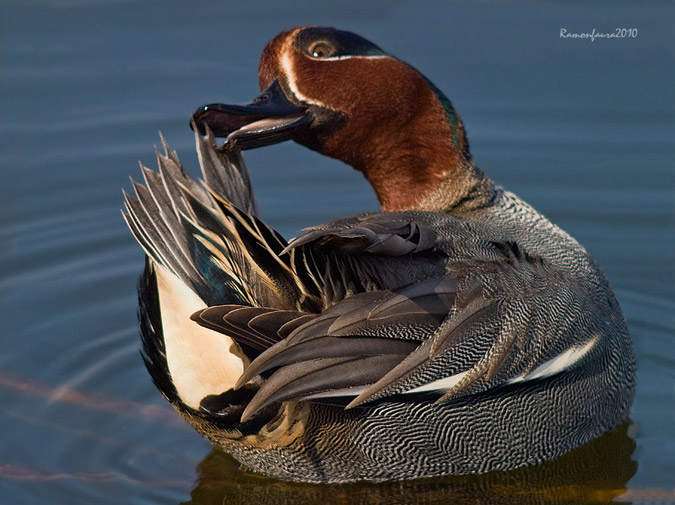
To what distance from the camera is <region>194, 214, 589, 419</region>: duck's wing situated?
4.17 metres

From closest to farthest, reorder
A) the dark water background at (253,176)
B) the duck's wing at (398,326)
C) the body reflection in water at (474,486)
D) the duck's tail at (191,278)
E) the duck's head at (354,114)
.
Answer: the duck's wing at (398,326) < the duck's tail at (191,278) < the body reflection in water at (474,486) < the duck's head at (354,114) < the dark water background at (253,176)

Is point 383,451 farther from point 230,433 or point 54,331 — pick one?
point 54,331

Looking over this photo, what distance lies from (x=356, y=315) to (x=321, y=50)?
131 centimetres

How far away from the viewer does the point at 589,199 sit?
Result: 709cm

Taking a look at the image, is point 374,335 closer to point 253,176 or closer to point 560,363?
point 560,363

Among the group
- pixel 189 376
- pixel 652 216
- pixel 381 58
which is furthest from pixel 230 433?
pixel 652 216

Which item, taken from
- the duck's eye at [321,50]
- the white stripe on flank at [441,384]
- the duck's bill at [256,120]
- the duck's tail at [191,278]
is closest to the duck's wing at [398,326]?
the white stripe on flank at [441,384]

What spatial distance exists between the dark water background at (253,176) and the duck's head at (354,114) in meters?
1.39

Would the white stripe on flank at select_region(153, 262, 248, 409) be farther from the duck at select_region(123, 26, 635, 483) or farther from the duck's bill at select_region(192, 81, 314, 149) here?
the duck's bill at select_region(192, 81, 314, 149)

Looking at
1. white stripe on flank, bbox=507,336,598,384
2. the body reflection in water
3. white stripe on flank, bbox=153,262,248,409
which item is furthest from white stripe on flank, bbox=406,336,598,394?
white stripe on flank, bbox=153,262,248,409

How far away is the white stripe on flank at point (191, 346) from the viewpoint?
4391mm

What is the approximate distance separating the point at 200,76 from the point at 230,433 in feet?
12.4

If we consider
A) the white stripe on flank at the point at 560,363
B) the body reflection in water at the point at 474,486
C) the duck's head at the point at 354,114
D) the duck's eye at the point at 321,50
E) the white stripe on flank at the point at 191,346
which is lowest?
the body reflection in water at the point at 474,486

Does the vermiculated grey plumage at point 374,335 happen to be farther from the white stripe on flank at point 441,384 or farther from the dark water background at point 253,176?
the dark water background at point 253,176
